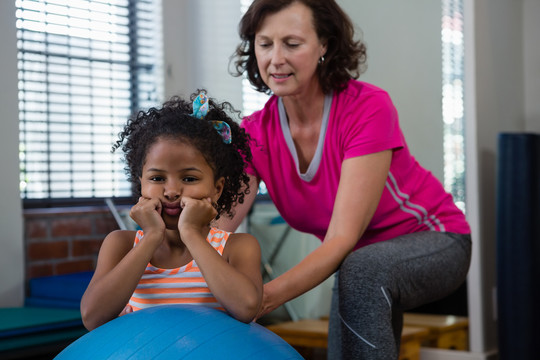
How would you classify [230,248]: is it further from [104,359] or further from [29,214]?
[29,214]

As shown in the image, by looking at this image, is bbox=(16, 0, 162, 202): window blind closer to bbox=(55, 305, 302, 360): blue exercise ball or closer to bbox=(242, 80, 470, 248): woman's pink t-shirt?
bbox=(242, 80, 470, 248): woman's pink t-shirt

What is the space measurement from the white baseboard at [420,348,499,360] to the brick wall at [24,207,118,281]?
1.49 m

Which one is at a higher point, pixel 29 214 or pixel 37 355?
pixel 29 214

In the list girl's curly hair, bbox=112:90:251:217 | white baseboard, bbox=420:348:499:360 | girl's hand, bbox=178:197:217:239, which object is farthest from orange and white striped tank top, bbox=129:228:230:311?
white baseboard, bbox=420:348:499:360

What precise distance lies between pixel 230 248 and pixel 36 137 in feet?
6.32

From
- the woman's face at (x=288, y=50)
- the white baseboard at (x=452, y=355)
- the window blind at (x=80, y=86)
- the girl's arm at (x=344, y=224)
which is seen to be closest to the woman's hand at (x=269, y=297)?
the girl's arm at (x=344, y=224)

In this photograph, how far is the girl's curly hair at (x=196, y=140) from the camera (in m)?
1.50

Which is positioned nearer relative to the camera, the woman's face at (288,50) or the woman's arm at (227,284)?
the woman's arm at (227,284)

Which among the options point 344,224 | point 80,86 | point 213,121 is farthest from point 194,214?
point 80,86

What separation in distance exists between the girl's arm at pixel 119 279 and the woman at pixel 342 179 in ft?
1.07

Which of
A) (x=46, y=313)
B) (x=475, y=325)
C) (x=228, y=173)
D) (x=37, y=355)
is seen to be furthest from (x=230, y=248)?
(x=475, y=325)

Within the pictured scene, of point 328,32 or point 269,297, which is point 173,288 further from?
point 328,32

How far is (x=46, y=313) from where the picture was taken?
2.53 meters

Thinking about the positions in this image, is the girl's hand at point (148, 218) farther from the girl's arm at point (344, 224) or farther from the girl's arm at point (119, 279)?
the girl's arm at point (344, 224)
